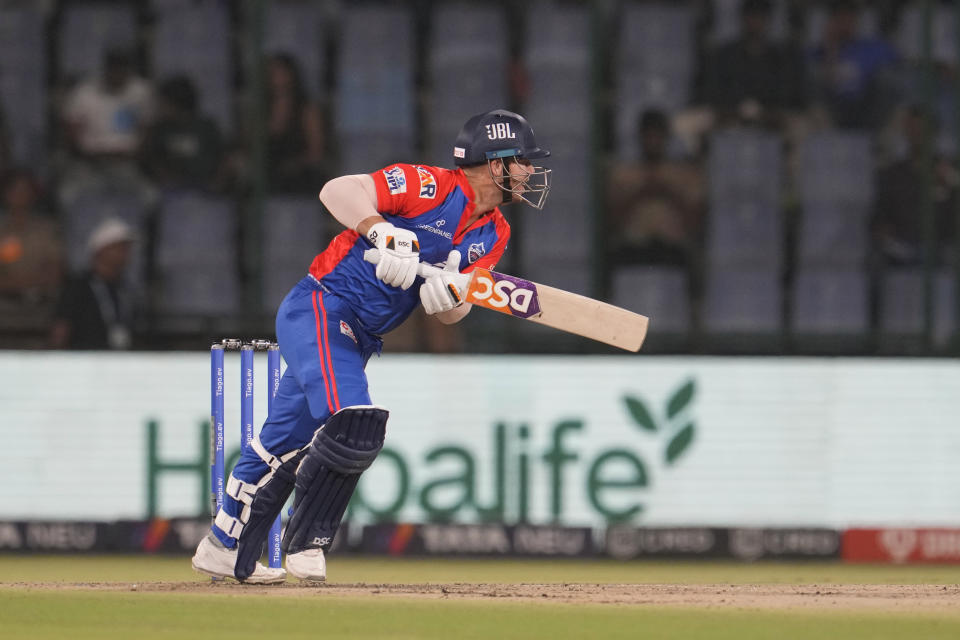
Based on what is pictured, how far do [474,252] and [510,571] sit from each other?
2526mm

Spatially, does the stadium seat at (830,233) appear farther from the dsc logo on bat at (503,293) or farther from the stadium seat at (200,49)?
the dsc logo on bat at (503,293)

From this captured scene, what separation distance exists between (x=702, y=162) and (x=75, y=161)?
3.62 metres

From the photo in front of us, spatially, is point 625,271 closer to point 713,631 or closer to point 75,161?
point 75,161

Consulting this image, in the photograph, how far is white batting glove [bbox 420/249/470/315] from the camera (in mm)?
5184

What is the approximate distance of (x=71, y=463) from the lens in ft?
27.3

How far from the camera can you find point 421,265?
524 centimetres

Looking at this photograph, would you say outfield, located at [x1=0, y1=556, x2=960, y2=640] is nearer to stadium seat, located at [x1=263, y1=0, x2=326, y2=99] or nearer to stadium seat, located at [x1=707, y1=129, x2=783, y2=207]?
stadium seat, located at [x1=707, y1=129, x2=783, y2=207]

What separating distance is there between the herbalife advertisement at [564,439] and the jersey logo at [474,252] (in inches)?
112

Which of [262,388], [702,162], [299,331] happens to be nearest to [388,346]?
[262,388]

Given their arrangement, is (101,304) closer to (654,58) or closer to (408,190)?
(654,58)

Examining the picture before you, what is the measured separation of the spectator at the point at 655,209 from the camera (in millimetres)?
9055

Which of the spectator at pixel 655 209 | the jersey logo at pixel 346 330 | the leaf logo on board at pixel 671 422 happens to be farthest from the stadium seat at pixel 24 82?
the jersey logo at pixel 346 330

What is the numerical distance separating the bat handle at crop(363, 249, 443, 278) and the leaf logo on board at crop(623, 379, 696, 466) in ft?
10.5

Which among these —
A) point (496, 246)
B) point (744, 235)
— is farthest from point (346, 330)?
point (744, 235)
